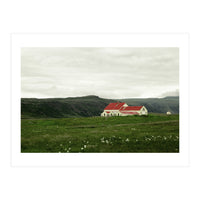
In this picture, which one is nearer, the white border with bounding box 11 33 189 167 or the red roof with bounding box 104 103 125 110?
the white border with bounding box 11 33 189 167

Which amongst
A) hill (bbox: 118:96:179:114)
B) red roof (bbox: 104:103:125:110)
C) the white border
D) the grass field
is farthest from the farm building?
the white border

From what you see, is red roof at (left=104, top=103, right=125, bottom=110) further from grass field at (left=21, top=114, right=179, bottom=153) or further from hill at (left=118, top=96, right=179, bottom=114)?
grass field at (left=21, top=114, right=179, bottom=153)

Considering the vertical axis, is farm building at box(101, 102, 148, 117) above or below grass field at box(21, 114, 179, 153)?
above

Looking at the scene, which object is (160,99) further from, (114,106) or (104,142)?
(104,142)

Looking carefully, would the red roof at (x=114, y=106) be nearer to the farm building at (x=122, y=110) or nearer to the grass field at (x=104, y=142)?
the farm building at (x=122, y=110)
